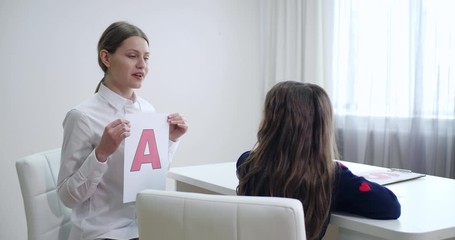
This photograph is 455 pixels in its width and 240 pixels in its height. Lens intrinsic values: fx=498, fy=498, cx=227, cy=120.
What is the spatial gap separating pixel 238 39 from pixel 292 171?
8.88 ft

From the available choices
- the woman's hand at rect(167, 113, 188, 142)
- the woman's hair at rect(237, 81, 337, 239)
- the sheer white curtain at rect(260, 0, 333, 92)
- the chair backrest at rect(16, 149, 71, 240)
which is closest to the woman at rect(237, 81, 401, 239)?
the woman's hair at rect(237, 81, 337, 239)

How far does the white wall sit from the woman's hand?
1418 millimetres

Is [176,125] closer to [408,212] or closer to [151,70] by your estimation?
[408,212]

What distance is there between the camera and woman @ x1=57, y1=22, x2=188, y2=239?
55.5 inches

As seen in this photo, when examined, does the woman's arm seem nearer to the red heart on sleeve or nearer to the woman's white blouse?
the woman's white blouse

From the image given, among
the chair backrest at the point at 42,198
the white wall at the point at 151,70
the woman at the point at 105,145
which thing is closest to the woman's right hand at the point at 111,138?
the woman at the point at 105,145

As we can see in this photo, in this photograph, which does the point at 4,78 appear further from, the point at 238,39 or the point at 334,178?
the point at 334,178

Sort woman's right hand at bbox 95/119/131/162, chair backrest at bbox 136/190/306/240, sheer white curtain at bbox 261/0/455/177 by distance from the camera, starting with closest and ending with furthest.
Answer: chair backrest at bbox 136/190/306/240
woman's right hand at bbox 95/119/131/162
sheer white curtain at bbox 261/0/455/177

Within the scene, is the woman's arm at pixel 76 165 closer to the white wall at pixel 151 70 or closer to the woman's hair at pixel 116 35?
the woman's hair at pixel 116 35

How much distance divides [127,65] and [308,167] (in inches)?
26.2

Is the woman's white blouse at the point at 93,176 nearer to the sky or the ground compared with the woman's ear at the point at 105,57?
nearer to the ground

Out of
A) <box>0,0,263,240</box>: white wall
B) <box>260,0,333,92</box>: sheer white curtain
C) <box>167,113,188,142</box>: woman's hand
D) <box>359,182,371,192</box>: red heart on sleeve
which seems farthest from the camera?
<box>260,0,333,92</box>: sheer white curtain

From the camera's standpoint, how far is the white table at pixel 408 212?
1.10m

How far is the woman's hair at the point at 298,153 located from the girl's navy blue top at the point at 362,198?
3cm
